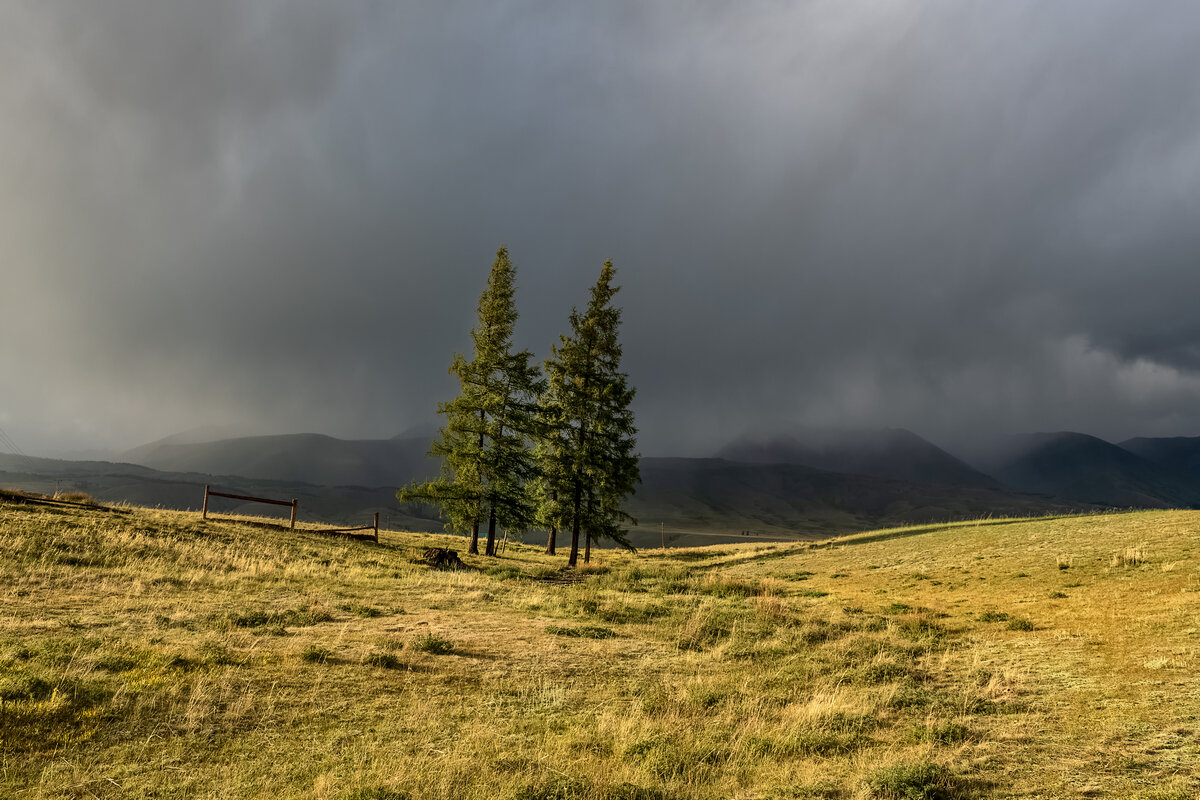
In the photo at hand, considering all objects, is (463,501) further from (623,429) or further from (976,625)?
(976,625)

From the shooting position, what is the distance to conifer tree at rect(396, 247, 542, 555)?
117 feet

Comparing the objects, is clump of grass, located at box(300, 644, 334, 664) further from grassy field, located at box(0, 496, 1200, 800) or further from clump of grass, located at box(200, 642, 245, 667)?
clump of grass, located at box(200, 642, 245, 667)

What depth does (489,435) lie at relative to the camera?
36.2 metres

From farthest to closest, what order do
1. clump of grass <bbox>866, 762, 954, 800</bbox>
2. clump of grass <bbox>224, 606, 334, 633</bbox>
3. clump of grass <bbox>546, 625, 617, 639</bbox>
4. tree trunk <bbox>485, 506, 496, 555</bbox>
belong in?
Answer: tree trunk <bbox>485, 506, 496, 555</bbox>
clump of grass <bbox>546, 625, 617, 639</bbox>
clump of grass <bbox>224, 606, 334, 633</bbox>
clump of grass <bbox>866, 762, 954, 800</bbox>

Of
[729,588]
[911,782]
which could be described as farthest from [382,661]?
[729,588]

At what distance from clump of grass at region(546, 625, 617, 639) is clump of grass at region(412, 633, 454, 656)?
2.97m

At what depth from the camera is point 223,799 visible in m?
6.10

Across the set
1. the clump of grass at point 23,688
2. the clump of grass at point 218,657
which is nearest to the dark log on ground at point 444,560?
the clump of grass at point 218,657

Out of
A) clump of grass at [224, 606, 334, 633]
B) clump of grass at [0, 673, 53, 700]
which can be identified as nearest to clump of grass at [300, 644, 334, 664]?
clump of grass at [224, 606, 334, 633]

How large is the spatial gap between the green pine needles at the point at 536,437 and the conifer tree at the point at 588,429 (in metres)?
0.06

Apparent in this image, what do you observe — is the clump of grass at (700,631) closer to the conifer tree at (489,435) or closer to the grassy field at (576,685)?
the grassy field at (576,685)

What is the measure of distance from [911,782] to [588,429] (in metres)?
27.0

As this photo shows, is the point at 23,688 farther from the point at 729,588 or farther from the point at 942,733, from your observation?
the point at 729,588

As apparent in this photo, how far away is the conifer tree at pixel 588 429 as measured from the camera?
1281 inches
